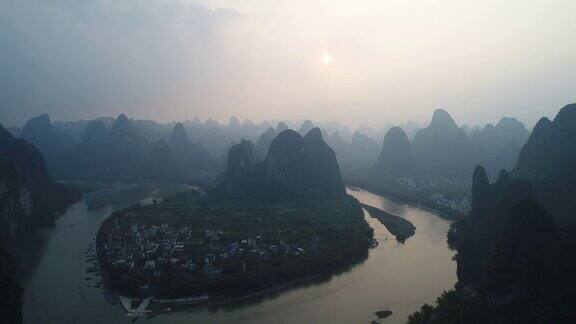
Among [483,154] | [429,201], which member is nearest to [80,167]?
[429,201]

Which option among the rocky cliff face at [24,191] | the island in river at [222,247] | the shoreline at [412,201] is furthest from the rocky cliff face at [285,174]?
the rocky cliff face at [24,191]

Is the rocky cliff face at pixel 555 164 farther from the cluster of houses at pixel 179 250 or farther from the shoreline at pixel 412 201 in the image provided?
the cluster of houses at pixel 179 250

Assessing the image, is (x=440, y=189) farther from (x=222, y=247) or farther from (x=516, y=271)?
(x=516, y=271)

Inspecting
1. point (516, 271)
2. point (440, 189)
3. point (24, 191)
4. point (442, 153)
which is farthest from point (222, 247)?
point (442, 153)

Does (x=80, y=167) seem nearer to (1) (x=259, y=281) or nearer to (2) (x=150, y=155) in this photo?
(2) (x=150, y=155)

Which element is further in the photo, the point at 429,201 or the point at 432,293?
the point at 429,201
